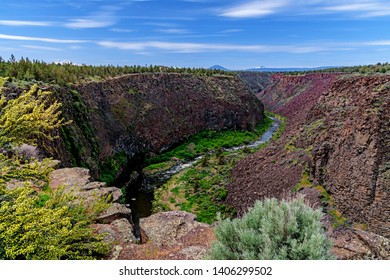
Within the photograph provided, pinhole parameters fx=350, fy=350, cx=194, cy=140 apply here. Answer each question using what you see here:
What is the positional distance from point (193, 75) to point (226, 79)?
1005cm

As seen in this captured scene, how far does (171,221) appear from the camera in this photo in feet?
42.8

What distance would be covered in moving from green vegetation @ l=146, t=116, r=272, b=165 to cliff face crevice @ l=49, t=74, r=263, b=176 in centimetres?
159

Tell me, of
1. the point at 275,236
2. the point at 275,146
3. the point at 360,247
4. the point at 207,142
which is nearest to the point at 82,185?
the point at 275,236

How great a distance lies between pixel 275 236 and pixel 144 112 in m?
46.2

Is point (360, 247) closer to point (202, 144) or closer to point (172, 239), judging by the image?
point (172, 239)

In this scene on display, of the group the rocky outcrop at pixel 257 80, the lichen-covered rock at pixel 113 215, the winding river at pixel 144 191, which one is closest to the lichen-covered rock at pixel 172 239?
the lichen-covered rock at pixel 113 215

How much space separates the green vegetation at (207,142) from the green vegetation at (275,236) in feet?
121

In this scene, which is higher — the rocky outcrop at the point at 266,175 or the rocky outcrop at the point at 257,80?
the rocky outcrop at the point at 257,80

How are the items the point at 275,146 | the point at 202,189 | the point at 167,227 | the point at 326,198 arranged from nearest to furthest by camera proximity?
1. the point at 167,227
2. the point at 326,198
3. the point at 202,189
4. the point at 275,146

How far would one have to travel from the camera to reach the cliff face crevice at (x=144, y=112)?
35188mm

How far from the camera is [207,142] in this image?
55.0m

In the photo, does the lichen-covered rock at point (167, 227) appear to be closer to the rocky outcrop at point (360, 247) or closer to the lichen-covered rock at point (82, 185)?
the lichen-covered rock at point (82, 185)

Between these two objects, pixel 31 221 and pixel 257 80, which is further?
pixel 257 80

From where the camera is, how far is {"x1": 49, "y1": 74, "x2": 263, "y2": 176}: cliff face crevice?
35188 mm
